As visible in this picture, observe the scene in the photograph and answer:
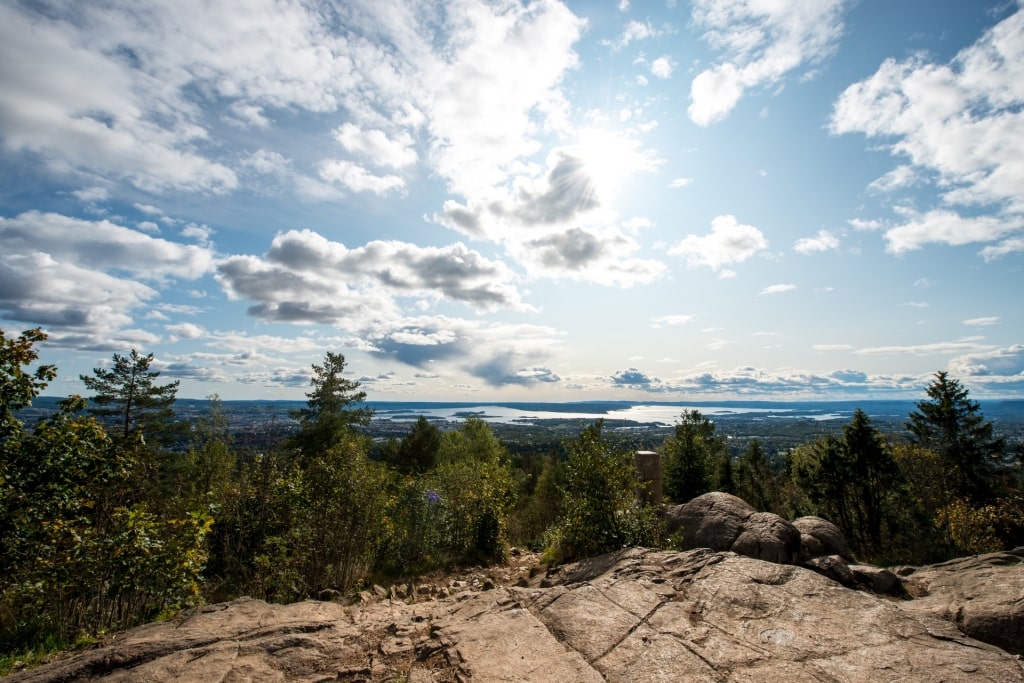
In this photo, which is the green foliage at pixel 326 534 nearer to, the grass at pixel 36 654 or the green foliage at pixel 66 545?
the green foliage at pixel 66 545

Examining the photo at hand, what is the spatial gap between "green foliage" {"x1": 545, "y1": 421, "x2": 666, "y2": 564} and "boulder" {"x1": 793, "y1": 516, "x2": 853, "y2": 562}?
121 inches

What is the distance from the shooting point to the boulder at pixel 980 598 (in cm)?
512

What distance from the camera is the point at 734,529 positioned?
31.4 ft

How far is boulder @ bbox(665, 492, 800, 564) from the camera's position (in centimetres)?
890

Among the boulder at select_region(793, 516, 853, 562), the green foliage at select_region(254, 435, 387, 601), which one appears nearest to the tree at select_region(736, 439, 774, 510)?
the boulder at select_region(793, 516, 853, 562)

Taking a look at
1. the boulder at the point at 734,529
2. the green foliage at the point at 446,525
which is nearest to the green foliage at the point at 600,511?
the boulder at the point at 734,529

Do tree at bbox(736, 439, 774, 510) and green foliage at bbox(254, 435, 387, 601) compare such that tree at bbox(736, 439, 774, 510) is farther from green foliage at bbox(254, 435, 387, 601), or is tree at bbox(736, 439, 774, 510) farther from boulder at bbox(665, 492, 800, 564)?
green foliage at bbox(254, 435, 387, 601)

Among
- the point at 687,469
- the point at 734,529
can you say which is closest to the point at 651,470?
the point at 734,529

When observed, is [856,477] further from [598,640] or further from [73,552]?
[73,552]

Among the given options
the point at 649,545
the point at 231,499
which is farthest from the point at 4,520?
the point at 649,545

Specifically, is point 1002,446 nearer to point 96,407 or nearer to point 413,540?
point 413,540

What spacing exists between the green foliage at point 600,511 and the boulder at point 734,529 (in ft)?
3.06

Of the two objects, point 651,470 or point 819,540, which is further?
point 651,470

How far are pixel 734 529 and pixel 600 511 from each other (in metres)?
3.14
